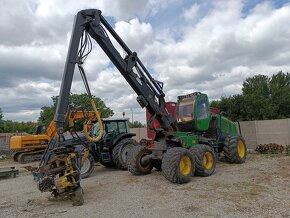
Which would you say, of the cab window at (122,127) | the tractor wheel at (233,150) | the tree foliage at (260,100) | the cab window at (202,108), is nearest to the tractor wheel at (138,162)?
the cab window at (202,108)

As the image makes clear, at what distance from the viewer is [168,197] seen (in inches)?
308

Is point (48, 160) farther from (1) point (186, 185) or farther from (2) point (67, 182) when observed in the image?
(1) point (186, 185)

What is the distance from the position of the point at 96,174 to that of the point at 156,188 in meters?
3.96

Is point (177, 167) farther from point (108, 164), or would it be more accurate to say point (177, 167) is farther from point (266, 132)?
point (266, 132)

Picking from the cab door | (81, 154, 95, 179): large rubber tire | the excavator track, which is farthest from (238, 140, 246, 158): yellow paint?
the excavator track

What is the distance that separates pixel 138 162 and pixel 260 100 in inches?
865

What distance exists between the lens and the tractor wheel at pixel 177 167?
912 centimetres

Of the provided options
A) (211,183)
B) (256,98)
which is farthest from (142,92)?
(256,98)

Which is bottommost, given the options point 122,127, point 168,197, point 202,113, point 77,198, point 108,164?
point 168,197

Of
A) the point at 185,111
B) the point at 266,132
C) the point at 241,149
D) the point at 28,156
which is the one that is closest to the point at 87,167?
the point at 185,111

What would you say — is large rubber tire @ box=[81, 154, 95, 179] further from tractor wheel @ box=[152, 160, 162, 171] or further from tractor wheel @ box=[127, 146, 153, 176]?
tractor wheel @ box=[152, 160, 162, 171]

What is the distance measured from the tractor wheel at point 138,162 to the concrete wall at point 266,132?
29.4 feet

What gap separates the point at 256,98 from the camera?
97.7 ft

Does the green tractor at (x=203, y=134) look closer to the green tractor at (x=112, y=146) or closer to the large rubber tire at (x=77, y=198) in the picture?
the green tractor at (x=112, y=146)
